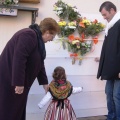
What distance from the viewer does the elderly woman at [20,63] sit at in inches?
101

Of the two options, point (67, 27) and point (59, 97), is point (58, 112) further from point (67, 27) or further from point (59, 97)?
point (67, 27)

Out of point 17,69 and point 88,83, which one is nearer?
point 17,69

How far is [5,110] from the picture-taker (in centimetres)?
279

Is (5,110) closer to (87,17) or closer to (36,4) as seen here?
(36,4)

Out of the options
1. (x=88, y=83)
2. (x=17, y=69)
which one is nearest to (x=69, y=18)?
(x=88, y=83)

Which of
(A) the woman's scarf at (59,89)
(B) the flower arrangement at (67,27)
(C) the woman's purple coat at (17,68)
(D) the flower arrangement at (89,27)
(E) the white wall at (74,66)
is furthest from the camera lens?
(D) the flower arrangement at (89,27)

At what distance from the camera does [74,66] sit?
4027 millimetres

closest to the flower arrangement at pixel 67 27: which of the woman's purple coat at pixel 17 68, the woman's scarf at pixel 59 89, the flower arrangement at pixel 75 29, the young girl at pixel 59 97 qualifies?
the flower arrangement at pixel 75 29

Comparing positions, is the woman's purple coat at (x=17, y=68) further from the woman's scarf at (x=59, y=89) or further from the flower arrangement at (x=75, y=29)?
the flower arrangement at (x=75, y=29)

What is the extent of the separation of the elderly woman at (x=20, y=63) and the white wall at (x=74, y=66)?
3.15 feet

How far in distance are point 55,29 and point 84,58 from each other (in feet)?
4.60

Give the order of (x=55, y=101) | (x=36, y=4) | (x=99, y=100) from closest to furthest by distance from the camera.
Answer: (x=55, y=101) → (x=36, y=4) → (x=99, y=100)

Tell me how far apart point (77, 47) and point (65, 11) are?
1.73 feet

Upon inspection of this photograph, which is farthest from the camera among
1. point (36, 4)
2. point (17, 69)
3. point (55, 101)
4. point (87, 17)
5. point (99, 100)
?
point (99, 100)
